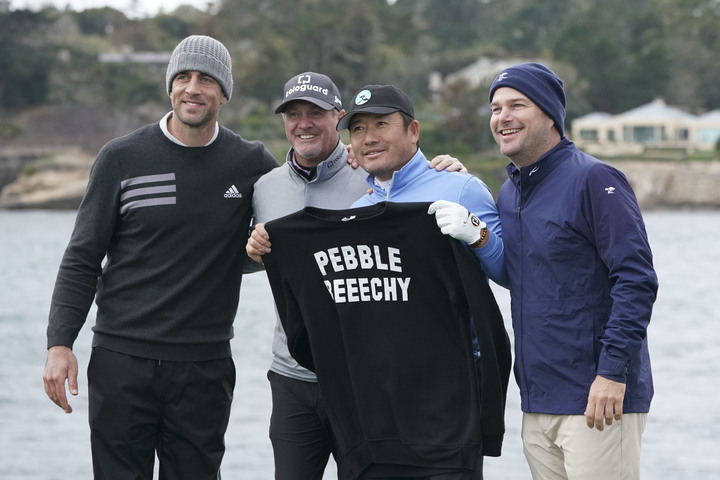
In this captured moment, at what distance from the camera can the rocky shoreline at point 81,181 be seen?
224 feet

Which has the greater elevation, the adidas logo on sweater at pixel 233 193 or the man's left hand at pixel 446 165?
the man's left hand at pixel 446 165

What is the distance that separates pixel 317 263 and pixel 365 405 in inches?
22.6

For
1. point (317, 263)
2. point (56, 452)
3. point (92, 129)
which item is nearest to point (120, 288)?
point (317, 263)

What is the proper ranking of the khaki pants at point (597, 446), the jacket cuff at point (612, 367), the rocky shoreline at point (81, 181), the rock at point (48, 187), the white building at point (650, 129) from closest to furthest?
the jacket cuff at point (612, 367), the khaki pants at point (597, 446), the rock at point (48, 187), the rocky shoreline at point (81, 181), the white building at point (650, 129)

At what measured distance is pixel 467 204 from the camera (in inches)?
161

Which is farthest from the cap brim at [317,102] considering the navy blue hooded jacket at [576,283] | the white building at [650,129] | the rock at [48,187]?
the white building at [650,129]

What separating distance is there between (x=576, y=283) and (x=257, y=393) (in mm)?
12504

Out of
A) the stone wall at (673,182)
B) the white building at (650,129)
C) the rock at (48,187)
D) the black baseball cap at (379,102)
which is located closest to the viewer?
the black baseball cap at (379,102)

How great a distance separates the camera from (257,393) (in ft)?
52.5

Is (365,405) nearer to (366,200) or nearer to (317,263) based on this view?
(317,263)

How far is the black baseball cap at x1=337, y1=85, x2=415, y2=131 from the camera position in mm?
4117

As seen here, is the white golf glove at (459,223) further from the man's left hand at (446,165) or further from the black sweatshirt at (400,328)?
the man's left hand at (446,165)

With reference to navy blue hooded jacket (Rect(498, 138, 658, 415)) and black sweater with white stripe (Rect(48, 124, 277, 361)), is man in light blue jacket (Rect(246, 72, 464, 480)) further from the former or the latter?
navy blue hooded jacket (Rect(498, 138, 658, 415))

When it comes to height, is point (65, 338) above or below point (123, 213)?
below
